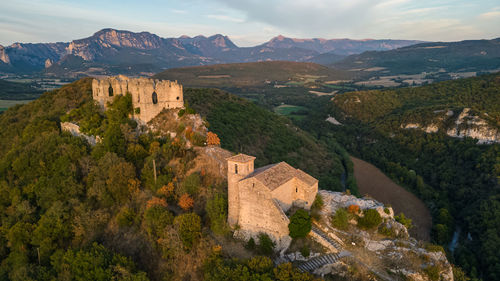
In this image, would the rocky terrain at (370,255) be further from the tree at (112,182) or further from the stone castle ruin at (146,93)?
the stone castle ruin at (146,93)

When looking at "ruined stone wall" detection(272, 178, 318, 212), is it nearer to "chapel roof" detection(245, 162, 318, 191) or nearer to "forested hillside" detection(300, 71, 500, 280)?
"chapel roof" detection(245, 162, 318, 191)

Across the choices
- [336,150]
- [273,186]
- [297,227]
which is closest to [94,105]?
[273,186]

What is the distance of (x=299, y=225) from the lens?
19.6 metres

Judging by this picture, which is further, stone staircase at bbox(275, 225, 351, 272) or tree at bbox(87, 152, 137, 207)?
tree at bbox(87, 152, 137, 207)

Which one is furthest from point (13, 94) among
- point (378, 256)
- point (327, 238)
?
point (378, 256)

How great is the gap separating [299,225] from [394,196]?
135 ft

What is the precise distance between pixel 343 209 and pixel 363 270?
17.8ft

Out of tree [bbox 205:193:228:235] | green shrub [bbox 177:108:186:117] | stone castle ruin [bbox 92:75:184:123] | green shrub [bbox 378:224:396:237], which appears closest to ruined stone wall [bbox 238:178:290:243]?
tree [bbox 205:193:228:235]

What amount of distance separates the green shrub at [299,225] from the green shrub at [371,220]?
19.1 ft

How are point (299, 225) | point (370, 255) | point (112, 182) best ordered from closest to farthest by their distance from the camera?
point (299, 225), point (370, 255), point (112, 182)

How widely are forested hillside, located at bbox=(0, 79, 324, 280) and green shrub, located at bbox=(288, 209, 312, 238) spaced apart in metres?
2.87

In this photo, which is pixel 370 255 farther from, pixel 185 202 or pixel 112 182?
pixel 112 182

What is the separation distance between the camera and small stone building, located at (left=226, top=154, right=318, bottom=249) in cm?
2028

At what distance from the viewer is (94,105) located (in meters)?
40.4
